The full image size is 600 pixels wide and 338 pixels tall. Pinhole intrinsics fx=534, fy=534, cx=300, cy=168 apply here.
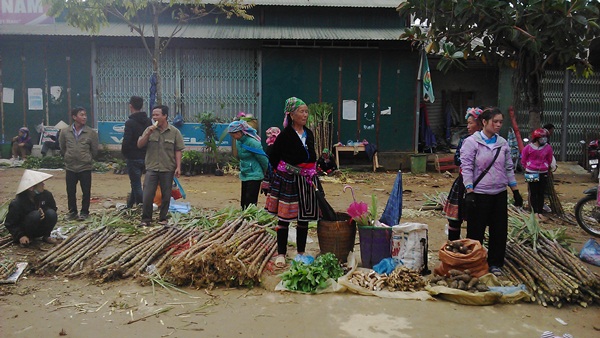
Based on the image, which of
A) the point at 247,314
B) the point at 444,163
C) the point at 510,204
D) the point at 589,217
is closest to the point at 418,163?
the point at 444,163

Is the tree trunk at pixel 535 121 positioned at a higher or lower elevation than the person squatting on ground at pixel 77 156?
higher

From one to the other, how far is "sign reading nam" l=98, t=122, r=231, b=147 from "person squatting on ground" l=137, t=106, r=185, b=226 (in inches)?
261

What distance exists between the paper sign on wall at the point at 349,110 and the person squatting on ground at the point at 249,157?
7.38m

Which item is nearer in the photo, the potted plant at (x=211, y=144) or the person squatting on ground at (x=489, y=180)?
the person squatting on ground at (x=489, y=180)

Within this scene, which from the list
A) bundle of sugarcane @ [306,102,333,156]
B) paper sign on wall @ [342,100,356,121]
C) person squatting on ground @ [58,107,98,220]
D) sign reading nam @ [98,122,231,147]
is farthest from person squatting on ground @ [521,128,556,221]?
sign reading nam @ [98,122,231,147]

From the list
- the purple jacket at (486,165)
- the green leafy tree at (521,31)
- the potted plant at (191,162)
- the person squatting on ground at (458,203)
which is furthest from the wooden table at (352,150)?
the purple jacket at (486,165)

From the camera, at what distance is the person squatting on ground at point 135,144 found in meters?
7.82

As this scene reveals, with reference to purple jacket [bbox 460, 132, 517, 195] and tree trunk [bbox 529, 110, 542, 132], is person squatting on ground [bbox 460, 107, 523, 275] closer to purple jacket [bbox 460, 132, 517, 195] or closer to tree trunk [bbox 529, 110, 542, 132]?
purple jacket [bbox 460, 132, 517, 195]

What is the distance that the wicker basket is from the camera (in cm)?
576

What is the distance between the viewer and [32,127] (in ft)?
47.4

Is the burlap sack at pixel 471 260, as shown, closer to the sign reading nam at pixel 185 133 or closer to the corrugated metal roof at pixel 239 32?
the corrugated metal roof at pixel 239 32

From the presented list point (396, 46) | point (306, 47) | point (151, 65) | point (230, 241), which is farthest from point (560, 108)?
point (230, 241)

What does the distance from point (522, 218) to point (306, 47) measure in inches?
334

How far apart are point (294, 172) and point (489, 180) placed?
1.99 m
